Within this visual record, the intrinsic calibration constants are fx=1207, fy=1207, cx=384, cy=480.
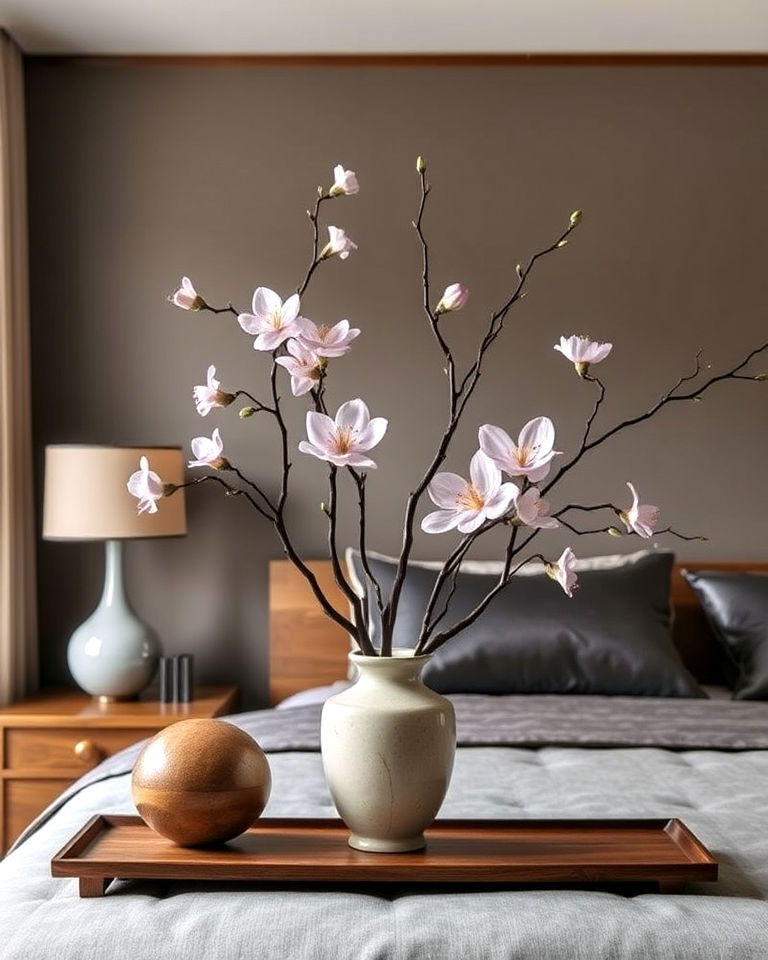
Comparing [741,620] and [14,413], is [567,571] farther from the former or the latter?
[14,413]

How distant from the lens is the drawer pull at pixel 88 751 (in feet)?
10.7

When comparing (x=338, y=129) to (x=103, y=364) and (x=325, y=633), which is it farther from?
(x=325, y=633)

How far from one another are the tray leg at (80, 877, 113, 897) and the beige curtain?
7.20 ft

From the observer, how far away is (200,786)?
1.49 meters

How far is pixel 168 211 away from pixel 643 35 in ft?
5.13

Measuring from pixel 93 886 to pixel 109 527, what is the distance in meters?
1.99

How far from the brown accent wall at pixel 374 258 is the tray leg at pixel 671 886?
2328 mm

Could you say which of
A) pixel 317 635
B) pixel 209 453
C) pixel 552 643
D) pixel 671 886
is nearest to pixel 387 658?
pixel 209 453

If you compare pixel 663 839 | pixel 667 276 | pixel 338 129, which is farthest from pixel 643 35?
pixel 663 839

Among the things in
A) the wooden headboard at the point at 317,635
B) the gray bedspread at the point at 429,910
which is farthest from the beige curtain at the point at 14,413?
the gray bedspread at the point at 429,910

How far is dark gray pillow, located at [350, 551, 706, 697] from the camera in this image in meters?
3.08

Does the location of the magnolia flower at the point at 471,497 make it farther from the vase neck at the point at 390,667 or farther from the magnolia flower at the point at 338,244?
the magnolia flower at the point at 338,244

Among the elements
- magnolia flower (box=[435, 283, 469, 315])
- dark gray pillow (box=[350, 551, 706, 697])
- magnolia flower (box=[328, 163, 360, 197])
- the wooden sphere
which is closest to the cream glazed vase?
the wooden sphere

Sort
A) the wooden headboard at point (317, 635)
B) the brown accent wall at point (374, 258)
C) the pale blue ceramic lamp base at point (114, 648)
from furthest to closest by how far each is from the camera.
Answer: the brown accent wall at point (374, 258) < the wooden headboard at point (317, 635) < the pale blue ceramic lamp base at point (114, 648)
